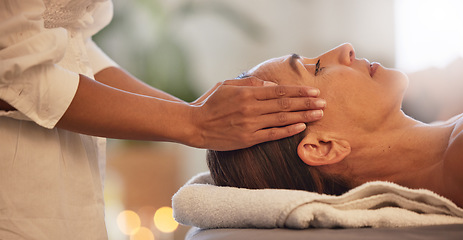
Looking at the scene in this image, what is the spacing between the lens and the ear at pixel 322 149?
121 cm

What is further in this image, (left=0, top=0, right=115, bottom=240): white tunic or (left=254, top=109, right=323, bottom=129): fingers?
(left=254, top=109, right=323, bottom=129): fingers

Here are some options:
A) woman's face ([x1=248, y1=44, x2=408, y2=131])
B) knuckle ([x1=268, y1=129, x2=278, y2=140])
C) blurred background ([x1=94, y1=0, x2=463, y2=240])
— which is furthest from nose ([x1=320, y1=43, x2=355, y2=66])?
blurred background ([x1=94, y1=0, x2=463, y2=240])

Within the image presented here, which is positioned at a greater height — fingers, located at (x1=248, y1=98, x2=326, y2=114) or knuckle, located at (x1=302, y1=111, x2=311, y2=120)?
fingers, located at (x1=248, y1=98, x2=326, y2=114)

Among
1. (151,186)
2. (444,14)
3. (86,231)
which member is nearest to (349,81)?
(86,231)

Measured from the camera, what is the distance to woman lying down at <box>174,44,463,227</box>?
1224 mm

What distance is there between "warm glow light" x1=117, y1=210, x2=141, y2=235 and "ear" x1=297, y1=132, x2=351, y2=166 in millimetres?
2452

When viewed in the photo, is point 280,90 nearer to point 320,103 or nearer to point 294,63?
point 320,103

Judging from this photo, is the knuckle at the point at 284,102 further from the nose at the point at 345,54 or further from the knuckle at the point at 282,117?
the nose at the point at 345,54

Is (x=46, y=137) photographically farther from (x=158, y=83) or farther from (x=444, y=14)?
(x=158, y=83)

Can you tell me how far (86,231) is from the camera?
1.19 metres

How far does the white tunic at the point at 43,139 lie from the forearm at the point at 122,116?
0.10 ft

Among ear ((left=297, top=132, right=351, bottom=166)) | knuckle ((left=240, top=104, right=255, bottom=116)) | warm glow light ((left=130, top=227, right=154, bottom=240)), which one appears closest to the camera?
knuckle ((left=240, top=104, right=255, bottom=116))

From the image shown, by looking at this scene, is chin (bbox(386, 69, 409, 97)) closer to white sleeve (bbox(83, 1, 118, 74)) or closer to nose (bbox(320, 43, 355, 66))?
nose (bbox(320, 43, 355, 66))

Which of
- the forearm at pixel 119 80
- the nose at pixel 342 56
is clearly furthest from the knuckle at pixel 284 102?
the forearm at pixel 119 80
